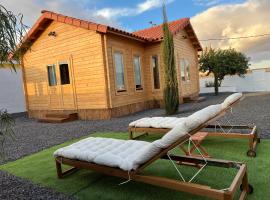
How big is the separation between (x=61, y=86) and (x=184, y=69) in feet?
24.2

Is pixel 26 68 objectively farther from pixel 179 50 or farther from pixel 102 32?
pixel 179 50

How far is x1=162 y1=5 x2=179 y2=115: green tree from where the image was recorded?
950 cm

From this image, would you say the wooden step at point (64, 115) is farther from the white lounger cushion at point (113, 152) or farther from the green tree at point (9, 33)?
the green tree at point (9, 33)

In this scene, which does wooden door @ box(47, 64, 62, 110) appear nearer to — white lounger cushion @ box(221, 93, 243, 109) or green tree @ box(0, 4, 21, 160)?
white lounger cushion @ box(221, 93, 243, 109)

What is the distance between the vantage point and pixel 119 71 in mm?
10531

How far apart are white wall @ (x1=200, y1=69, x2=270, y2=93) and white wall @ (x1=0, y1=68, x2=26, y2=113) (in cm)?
1549

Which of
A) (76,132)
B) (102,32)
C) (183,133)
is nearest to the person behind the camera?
(183,133)

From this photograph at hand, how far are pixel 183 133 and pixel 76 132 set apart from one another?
219 inches

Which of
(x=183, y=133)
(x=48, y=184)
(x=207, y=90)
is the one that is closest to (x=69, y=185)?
(x=48, y=184)

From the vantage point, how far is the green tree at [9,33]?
221 centimetres

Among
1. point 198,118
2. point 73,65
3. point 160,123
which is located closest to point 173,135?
point 198,118

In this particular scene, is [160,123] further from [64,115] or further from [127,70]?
[64,115]

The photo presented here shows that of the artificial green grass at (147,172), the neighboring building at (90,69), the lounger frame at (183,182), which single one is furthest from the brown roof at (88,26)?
the lounger frame at (183,182)

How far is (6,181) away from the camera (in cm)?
374
